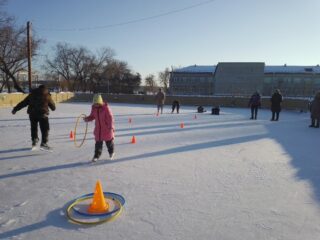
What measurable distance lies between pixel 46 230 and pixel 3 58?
3539cm

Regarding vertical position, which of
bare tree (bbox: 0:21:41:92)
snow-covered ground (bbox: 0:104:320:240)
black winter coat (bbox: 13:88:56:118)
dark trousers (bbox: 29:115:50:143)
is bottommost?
snow-covered ground (bbox: 0:104:320:240)

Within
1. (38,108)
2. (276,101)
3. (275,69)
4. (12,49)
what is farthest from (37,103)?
(275,69)

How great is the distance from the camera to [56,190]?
4.07 metres

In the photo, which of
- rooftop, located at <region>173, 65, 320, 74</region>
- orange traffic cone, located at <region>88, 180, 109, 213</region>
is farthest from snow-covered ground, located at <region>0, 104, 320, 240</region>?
rooftop, located at <region>173, 65, 320, 74</region>

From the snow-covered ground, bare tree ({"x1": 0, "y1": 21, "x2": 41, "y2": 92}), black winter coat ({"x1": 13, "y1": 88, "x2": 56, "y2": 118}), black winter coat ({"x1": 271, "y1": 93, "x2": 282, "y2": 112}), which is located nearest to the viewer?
the snow-covered ground

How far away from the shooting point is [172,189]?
4.18 metres

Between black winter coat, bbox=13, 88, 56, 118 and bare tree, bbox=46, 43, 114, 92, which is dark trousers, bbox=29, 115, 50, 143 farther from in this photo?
bare tree, bbox=46, 43, 114, 92

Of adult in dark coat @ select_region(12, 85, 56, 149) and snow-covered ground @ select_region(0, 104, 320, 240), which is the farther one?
adult in dark coat @ select_region(12, 85, 56, 149)

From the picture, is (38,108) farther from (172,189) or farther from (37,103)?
(172,189)

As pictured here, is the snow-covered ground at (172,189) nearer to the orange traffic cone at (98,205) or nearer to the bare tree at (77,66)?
the orange traffic cone at (98,205)

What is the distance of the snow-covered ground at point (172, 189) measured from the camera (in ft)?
9.84

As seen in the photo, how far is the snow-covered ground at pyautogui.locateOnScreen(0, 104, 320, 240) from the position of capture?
3.00 metres

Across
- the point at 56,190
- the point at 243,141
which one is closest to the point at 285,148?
the point at 243,141

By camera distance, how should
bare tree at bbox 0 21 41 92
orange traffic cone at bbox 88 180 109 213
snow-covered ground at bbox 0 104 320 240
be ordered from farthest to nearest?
bare tree at bbox 0 21 41 92 → orange traffic cone at bbox 88 180 109 213 → snow-covered ground at bbox 0 104 320 240
